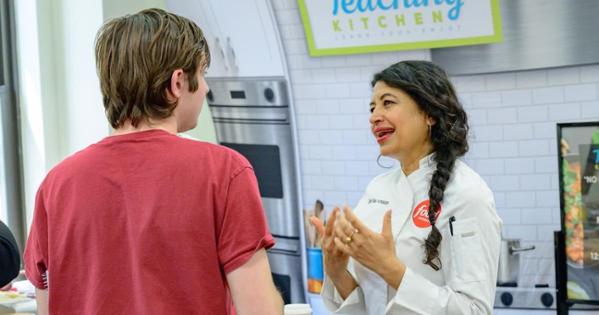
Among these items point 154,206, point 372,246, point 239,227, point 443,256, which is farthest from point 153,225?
point 443,256

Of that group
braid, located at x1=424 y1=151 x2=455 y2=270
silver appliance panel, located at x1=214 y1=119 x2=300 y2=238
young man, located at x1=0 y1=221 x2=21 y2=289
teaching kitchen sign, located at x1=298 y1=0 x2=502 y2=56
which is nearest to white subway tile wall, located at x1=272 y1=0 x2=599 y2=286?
teaching kitchen sign, located at x1=298 y1=0 x2=502 y2=56

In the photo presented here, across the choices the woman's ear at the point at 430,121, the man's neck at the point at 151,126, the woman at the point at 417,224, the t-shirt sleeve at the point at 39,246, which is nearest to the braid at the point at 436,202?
the woman at the point at 417,224

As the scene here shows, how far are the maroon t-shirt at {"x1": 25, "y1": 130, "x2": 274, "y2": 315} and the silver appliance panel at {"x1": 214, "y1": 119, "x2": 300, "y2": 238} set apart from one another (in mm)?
2444

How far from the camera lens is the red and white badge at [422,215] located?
1849 mm

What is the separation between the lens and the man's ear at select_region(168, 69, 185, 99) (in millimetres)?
1216

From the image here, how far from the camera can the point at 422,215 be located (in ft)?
6.14

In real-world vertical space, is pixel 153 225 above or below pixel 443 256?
above

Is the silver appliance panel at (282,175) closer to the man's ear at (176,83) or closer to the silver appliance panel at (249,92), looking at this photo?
the silver appliance panel at (249,92)

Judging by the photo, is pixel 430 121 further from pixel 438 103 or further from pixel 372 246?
pixel 372 246

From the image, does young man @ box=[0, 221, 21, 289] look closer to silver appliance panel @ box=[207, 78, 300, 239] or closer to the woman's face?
the woman's face

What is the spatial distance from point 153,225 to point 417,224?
87 centimetres

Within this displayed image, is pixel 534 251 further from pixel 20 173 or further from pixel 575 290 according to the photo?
pixel 20 173

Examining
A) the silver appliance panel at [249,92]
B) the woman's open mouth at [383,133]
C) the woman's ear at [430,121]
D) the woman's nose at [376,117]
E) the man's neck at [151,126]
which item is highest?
the silver appliance panel at [249,92]

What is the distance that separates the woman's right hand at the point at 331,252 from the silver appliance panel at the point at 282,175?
5.68ft
